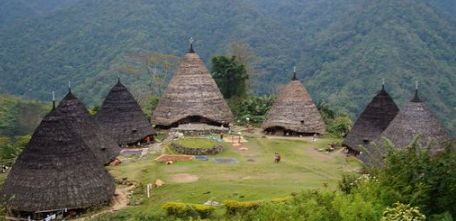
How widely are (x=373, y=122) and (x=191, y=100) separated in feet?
42.2

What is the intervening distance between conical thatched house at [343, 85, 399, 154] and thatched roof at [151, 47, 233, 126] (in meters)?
10.1

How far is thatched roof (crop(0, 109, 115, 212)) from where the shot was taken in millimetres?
17688

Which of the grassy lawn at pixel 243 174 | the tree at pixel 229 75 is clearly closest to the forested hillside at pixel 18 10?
the tree at pixel 229 75

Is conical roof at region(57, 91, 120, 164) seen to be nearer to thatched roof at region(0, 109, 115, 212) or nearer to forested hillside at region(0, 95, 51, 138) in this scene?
thatched roof at region(0, 109, 115, 212)

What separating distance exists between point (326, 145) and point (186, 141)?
9095 millimetres

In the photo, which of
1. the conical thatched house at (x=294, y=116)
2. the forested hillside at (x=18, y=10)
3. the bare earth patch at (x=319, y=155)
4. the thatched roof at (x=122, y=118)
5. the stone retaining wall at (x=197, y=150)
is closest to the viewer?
the bare earth patch at (x=319, y=155)

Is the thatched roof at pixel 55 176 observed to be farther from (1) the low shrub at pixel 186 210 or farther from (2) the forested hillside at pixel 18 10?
(2) the forested hillside at pixel 18 10

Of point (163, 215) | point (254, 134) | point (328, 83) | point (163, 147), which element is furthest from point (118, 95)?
point (328, 83)

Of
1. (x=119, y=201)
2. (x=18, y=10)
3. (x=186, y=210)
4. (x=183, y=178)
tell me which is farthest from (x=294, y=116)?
(x=18, y=10)

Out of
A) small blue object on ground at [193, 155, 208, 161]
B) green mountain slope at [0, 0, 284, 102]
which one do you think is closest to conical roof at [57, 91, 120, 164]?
small blue object on ground at [193, 155, 208, 161]

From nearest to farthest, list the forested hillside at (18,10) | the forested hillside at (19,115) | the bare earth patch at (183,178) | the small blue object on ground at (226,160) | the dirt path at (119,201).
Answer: the dirt path at (119,201) < the bare earth patch at (183,178) < the small blue object on ground at (226,160) < the forested hillside at (19,115) < the forested hillside at (18,10)

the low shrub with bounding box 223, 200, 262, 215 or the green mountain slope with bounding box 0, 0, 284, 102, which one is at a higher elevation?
the green mountain slope with bounding box 0, 0, 284, 102

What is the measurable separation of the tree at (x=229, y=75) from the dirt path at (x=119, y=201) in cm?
2219

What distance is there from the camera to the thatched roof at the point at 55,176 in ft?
58.0
